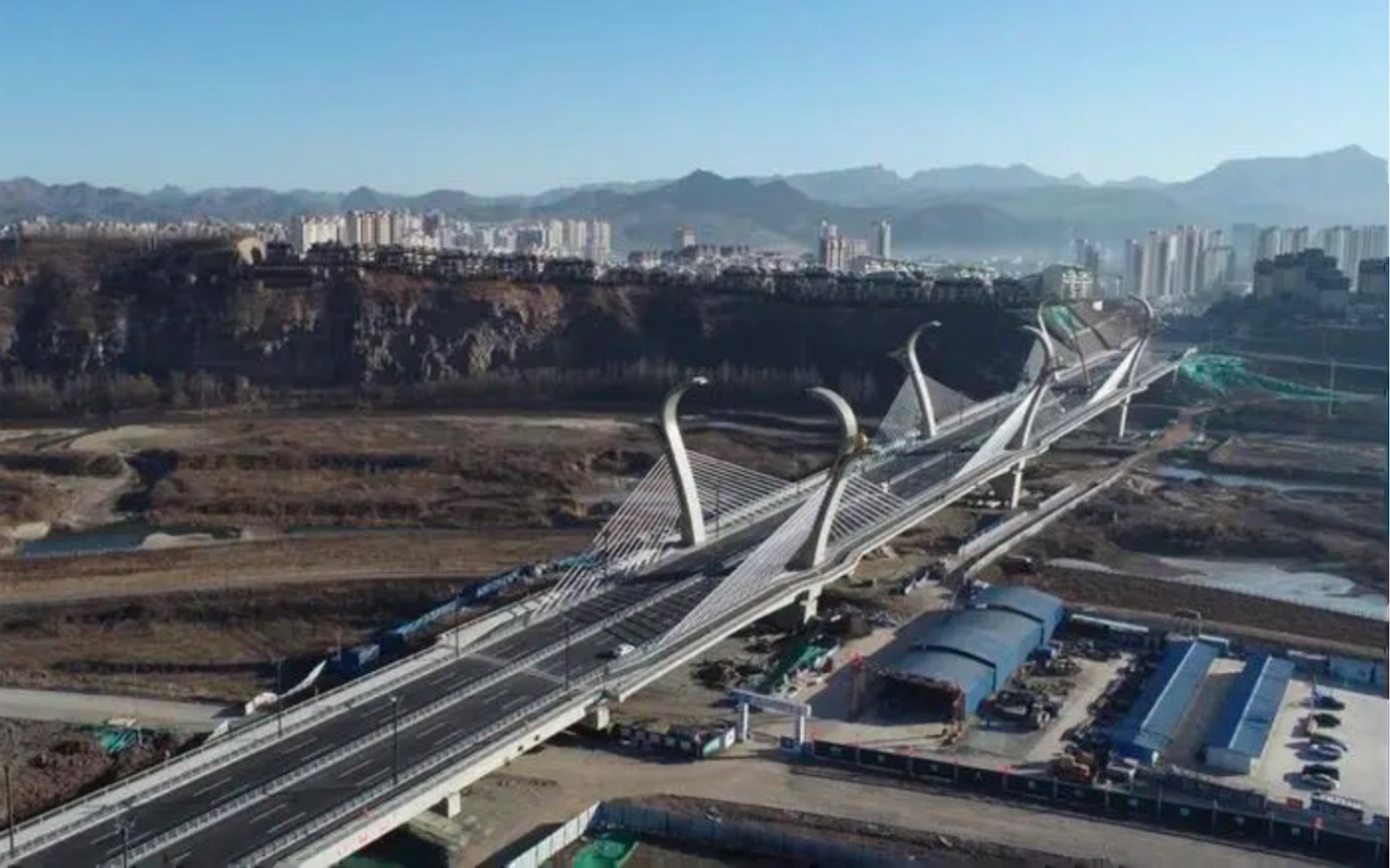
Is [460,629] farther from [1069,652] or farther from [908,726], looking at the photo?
[1069,652]

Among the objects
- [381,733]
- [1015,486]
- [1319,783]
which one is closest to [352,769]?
[381,733]

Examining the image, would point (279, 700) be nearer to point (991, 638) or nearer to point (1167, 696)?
point (991, 638)

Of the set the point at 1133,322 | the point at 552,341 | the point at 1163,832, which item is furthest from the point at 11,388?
the point at 1133,322

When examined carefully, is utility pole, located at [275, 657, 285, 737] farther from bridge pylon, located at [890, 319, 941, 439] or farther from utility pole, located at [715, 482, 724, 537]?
bridge pylon, located at [890, 319, 941, 439]

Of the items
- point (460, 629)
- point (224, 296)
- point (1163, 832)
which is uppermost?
point (224, 296)

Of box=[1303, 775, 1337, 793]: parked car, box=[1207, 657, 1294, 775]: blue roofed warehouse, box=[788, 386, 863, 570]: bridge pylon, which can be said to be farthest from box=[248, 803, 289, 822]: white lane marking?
box=[1303, 775, 1337, 793]: parked car

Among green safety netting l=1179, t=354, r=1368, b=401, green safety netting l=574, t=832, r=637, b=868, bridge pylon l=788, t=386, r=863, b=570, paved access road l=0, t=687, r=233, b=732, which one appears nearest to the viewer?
green safety netting l=574, t=832, r=637, b=868
